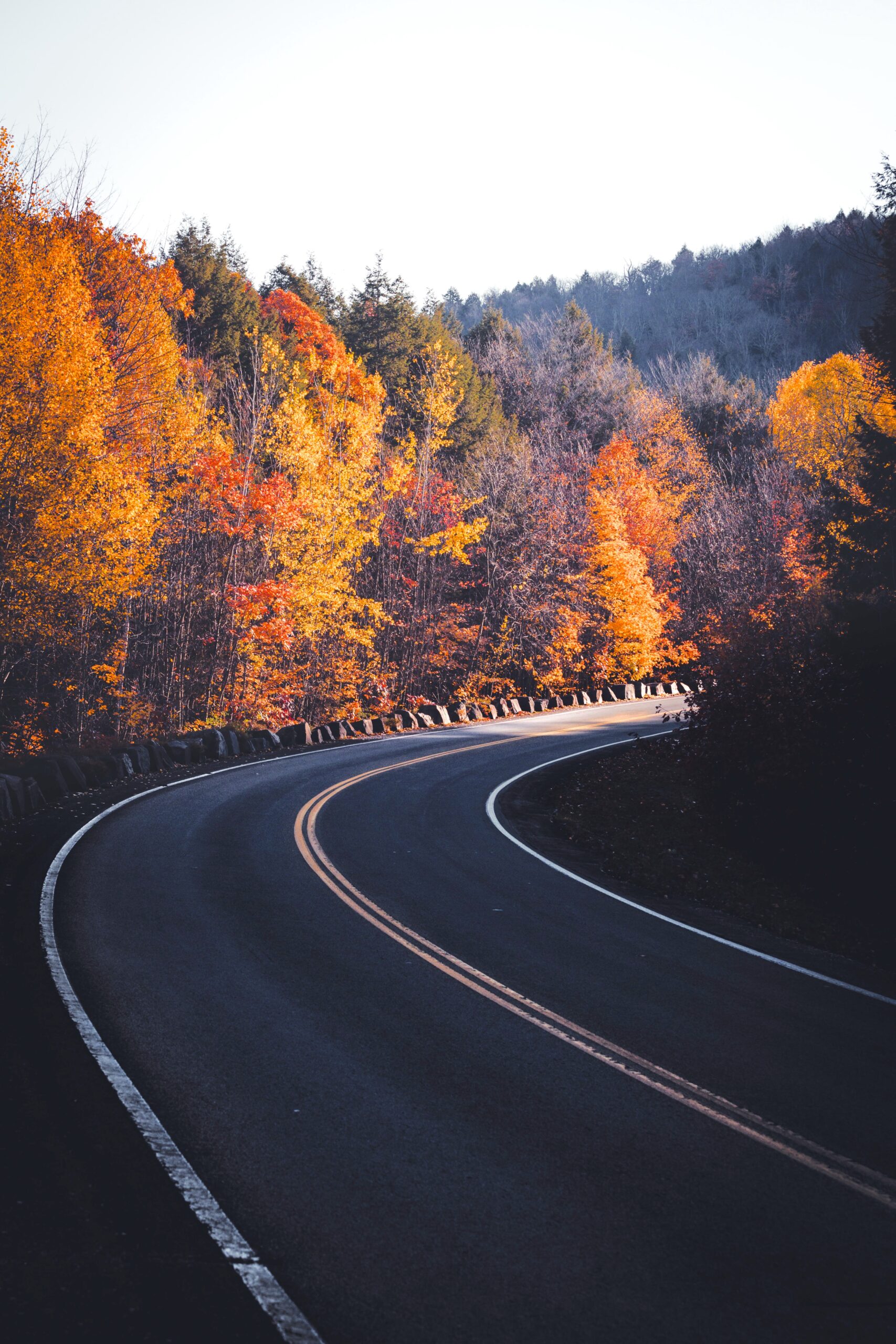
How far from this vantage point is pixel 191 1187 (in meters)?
4.41

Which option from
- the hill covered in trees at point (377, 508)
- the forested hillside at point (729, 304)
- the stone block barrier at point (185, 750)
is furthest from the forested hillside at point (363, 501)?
the forested hillside at point (729, 304)

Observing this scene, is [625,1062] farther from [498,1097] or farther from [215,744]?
[215,744]

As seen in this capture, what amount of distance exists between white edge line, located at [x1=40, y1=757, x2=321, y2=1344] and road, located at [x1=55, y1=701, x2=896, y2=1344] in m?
0.07

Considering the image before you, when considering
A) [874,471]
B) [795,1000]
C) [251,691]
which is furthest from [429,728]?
[795,1000]

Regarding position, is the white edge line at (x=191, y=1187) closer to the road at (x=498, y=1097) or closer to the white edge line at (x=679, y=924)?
the road at (x=498, y=1097)

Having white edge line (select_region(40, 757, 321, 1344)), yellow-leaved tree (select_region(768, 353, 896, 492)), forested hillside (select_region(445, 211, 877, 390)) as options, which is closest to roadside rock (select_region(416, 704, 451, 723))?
yellow-leaved tree (select_region(768, 353, 896, 492))

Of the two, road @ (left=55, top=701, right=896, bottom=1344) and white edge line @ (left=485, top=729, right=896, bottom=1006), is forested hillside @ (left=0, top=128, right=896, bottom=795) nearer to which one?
white edge line @ (left=485, top=729, right=896, bottom=1006)

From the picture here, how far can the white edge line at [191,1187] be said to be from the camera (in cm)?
358

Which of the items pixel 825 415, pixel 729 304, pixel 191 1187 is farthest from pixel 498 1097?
pixel 729 304

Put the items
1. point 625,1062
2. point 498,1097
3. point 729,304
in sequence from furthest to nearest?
point 729,304 → point 625,1062 → point 498,1097

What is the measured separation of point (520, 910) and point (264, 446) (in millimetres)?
24471

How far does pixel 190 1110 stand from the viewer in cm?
520

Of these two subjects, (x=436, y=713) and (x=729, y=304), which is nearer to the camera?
(x=436, y=713)

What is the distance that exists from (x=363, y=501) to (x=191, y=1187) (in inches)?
1166
